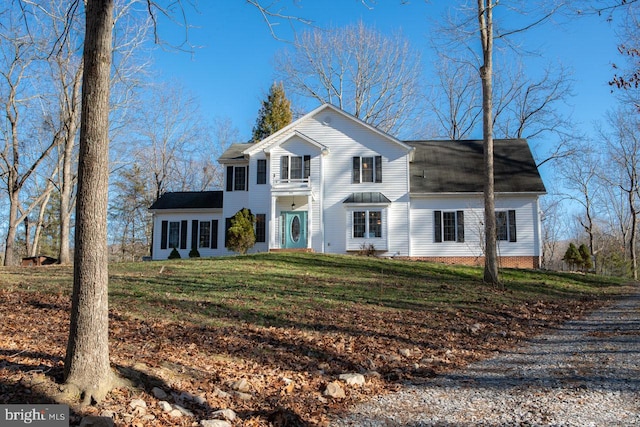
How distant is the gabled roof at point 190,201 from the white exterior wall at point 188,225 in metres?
0.30

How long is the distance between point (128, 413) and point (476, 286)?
11.2m

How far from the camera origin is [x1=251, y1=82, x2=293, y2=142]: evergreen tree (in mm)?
39188

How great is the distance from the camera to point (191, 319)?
7.79 m

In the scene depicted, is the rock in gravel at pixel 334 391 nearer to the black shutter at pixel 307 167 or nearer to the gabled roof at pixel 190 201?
the black shutter at pixel 307 167

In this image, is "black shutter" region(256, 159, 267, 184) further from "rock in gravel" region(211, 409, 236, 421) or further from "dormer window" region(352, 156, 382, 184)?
"rock in gravel" region(211, 409, 236, 421)

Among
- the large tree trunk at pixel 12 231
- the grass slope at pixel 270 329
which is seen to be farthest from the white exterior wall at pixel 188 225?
the grass slope at pixel 270 329

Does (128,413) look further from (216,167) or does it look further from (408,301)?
(216,167)

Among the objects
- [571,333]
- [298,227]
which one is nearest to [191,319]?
[571,333]

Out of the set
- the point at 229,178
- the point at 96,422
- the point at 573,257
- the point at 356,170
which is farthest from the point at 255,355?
the point at 573,257

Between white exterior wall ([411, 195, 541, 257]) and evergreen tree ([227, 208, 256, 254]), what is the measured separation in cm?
760

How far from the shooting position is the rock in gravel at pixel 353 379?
5.35m

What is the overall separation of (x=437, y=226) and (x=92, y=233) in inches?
789

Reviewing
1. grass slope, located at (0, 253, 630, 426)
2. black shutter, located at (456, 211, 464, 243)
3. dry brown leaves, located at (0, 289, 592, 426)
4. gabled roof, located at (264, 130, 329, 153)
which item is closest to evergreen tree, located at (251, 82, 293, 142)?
gabled roof, located at (264, 130, 329, 153)

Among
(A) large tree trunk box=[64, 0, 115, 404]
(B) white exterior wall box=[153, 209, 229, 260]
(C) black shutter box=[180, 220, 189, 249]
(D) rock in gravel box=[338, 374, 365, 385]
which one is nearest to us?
(A) large tree trunk box=[64, 0, 115, 404]
